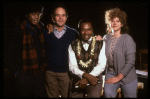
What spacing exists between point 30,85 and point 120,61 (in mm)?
1709

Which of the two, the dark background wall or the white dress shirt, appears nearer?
the white dress shirt

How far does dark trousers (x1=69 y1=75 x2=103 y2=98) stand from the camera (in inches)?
90.5

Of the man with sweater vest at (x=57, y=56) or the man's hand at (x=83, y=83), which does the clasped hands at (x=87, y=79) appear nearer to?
the man's hand at (x=83, y=83)

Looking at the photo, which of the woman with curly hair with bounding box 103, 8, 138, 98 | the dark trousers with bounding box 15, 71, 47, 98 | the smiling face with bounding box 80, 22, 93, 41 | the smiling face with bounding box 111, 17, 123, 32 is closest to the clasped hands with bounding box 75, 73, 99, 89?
the woman with curly hair with bounding box 103, 8, 138, 98

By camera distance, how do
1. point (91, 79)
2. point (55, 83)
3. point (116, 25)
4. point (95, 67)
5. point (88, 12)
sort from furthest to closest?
point (88, 12) < point (55, 83) < point (116, 25) < point (95, 67) < point (91, 79)

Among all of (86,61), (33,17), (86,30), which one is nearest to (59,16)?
(33,17)

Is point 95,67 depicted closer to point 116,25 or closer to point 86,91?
point 86,91

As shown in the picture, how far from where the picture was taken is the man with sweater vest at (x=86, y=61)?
2344 mm

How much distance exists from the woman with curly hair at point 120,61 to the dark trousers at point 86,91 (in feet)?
0.59

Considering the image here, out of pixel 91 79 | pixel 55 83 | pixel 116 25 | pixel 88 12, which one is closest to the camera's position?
pixel 91 79

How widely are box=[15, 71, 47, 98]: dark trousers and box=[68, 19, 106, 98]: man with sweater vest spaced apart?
0.57m

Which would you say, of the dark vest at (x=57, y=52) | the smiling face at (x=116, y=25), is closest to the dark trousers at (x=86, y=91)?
the dark vest at (x=57, y=52)

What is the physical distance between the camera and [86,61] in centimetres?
244

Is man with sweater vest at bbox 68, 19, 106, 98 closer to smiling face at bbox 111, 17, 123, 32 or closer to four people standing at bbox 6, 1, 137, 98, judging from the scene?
four people standing at bbox 6, 1, 137, 98
